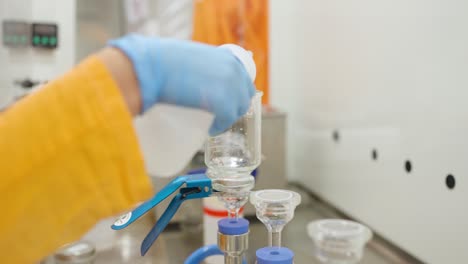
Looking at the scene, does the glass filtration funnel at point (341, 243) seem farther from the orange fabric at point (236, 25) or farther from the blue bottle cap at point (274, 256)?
the orange fabric at point (236, 25)

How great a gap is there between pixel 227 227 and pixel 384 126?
63 centimetres

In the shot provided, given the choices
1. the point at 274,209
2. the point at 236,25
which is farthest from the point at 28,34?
the point at 274,209

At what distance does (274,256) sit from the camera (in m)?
0.62

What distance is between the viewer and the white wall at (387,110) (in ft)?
3.03

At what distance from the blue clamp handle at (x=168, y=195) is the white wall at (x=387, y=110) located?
19.6 inches

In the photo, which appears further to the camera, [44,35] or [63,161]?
[44,35]

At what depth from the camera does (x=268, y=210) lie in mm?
659

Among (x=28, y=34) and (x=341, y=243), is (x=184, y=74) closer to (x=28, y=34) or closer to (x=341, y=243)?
(x=341, y=243)

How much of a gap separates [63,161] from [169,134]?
11cm

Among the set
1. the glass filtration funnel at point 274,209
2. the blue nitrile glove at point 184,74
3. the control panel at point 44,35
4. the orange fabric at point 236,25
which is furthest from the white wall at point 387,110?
the control panel at point 44,35

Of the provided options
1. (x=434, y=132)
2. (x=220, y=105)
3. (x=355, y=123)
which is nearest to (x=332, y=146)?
(x=355, y=123)

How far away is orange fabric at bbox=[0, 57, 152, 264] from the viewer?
0.43 meters

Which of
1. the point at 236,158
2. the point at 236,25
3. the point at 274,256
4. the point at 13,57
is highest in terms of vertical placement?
the point at 236,25

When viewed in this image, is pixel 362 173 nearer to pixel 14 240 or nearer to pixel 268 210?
pixel 268 210
